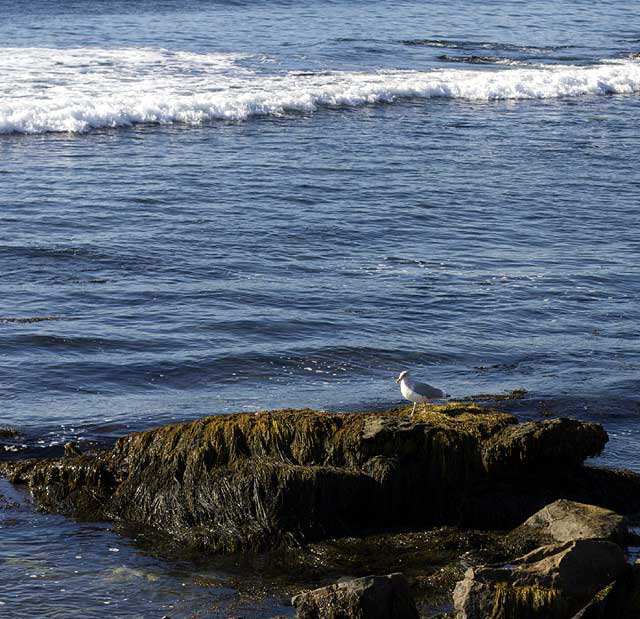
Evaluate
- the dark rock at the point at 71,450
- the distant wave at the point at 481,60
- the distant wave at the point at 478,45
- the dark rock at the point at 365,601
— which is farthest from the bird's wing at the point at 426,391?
the distant wave at the point at 478,45

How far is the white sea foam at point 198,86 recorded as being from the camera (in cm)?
2219

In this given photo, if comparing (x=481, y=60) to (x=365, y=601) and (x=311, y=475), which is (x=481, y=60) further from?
(x=365, y=601)

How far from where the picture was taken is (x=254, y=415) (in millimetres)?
7871

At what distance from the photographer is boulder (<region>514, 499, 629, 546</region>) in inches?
262

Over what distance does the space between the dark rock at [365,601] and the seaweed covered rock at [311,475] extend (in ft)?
4.19

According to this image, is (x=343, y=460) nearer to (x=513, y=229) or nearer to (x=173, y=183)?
(x=513, y=229)

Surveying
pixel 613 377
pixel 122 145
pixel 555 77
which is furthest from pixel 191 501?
pixel 555 77

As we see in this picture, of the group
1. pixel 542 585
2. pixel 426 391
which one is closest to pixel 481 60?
pixel 426 391

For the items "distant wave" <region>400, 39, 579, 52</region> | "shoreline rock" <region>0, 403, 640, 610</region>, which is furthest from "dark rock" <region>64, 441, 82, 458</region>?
"distant wave" <region>400, 39, 579, 52</region>

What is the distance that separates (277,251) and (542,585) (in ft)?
28.9

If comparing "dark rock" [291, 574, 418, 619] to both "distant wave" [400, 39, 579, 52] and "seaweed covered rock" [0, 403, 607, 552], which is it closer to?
"seaweed covered rock" [0, 403, 607, 552]

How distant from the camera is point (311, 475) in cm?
718

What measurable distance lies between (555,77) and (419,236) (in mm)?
14679

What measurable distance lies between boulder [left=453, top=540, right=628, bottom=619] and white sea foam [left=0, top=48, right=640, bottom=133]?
17.1m
